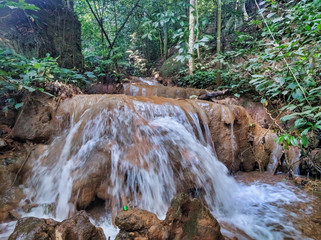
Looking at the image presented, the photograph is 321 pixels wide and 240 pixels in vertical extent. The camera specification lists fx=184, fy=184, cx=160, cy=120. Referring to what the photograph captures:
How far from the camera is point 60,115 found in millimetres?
3908

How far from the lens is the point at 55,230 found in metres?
1.23

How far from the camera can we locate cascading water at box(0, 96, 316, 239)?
240 cm

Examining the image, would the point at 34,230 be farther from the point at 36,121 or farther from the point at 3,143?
the point at 36,121

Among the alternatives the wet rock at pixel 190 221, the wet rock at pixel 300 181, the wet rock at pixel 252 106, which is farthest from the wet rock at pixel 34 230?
the wet rock at pixel 252 106

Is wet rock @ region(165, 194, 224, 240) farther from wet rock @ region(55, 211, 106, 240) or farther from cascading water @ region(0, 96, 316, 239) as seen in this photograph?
cascading water @ region(0, 96, 316, 239)

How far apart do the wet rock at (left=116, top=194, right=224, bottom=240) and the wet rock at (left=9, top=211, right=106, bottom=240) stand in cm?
20

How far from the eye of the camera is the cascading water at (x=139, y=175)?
2.40 metres

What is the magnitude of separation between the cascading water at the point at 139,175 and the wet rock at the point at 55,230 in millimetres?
973

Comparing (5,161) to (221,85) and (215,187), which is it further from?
(221,85)

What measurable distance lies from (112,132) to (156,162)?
914 millimetres

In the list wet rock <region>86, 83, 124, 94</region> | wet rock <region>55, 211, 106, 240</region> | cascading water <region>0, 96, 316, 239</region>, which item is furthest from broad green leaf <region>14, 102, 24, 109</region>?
wet rock <region>55, 211, 106, 240</region>

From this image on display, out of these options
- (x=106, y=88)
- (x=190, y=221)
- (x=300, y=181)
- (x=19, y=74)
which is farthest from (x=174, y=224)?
(x=106, y=88)

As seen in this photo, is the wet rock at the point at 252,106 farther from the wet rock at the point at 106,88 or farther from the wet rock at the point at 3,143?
the wet rock at the point at 3,143

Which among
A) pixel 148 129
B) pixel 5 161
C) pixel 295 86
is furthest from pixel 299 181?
pixel 5 161
